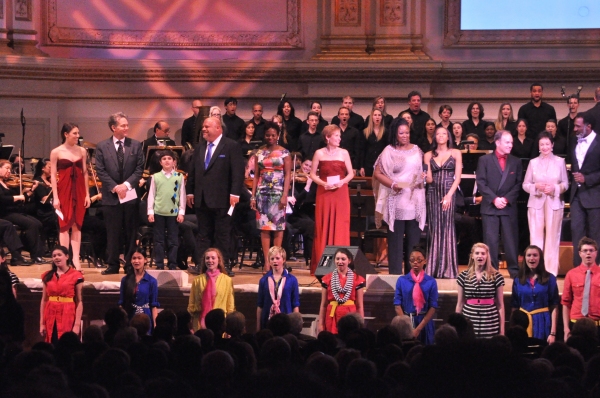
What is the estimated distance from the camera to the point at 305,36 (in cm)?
1468

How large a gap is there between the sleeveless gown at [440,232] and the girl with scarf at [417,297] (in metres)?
1.11

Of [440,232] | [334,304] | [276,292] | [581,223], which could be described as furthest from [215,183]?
[581,223]

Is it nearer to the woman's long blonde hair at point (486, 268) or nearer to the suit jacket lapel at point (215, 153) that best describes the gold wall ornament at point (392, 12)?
the suit jacket lapel at point (215, 153)

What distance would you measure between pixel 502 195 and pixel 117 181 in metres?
3.63

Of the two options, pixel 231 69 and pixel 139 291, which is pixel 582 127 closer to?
pixel 139 291

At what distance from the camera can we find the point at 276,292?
28.6 feet

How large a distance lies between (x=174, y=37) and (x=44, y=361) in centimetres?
955

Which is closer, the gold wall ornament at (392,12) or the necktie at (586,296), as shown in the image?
the necktie at (586,296)

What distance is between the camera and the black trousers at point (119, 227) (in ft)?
33.3

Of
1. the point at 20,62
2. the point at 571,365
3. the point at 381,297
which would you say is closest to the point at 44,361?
the point at 571,365

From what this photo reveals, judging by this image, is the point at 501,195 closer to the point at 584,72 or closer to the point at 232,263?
the point at 232,263

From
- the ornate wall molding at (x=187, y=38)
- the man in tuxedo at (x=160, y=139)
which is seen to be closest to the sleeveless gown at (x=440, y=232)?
the man in tuxedo at (x=160, y=139)

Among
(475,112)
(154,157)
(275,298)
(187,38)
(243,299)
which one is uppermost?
(187,38)

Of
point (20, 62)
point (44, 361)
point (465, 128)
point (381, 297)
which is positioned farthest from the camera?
point (20, 62)
